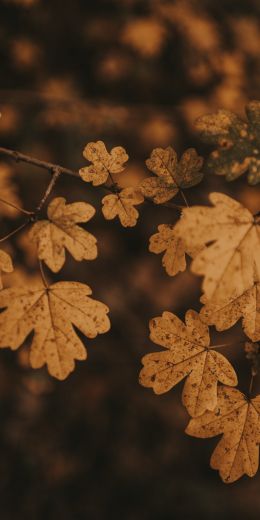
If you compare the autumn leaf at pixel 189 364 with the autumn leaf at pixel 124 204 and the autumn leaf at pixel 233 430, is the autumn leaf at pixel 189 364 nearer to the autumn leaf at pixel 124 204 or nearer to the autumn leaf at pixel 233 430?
the autumn leaf at pixel 233 430

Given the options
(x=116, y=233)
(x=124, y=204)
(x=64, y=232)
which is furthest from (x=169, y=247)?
(x=116, y=233)

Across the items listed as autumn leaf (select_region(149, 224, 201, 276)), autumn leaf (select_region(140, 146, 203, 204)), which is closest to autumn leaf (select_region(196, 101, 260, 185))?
autumn leaf (select_region(140, 146, 203, 204))

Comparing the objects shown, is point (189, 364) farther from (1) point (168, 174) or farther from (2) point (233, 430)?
(1) point (168, 174)

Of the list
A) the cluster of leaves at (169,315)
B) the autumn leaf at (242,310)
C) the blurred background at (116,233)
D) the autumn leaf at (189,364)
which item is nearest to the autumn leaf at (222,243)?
the cluster of leaves at (169,315)

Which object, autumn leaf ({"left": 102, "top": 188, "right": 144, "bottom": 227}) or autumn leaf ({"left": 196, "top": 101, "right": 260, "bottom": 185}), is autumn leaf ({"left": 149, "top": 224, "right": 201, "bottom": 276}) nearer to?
autumn leaf ({"left": 102, "top": 188, "right": 144, "bottom": 227})

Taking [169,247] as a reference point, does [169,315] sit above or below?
below
